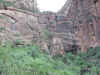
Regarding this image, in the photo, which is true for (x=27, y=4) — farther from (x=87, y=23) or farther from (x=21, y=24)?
(x=87, y=23)

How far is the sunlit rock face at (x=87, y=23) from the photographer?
9.88 m

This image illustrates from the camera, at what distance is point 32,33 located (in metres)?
8.20

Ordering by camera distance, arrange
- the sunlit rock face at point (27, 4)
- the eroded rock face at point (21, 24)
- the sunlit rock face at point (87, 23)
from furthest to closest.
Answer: the sunlit rock face at point (87, 23)
the sunlit rock face at point (27, 4)
the eroded rock face at point (21, 24)

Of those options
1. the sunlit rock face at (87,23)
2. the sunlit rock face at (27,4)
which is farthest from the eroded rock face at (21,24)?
the sunlit rock face at (87,23)

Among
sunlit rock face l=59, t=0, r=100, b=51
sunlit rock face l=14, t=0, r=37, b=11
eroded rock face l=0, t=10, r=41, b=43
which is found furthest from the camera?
sunlit rock face l=59, t=0, r=100, b=51

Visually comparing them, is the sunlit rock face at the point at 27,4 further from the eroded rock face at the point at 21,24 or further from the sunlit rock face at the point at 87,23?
the sunlit rock face at the point at 87,23

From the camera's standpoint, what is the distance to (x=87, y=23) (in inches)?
412

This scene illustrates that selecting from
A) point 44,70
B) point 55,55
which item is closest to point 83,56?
point 55,55

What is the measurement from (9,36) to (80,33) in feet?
17.3

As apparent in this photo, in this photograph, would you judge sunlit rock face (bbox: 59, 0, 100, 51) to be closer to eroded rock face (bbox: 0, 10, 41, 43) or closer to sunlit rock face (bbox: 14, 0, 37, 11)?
sunlit rock face (bbox: 14, 0, 37, 11)

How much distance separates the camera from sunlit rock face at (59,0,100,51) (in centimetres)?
988

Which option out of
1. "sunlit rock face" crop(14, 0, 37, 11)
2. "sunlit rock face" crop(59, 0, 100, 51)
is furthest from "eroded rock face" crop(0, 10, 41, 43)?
"sunlit rock face" crop(59, 0, 100, 51)

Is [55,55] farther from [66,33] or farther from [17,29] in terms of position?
[17,29]

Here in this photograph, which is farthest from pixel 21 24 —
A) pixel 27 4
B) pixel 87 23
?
pixel 87 23
